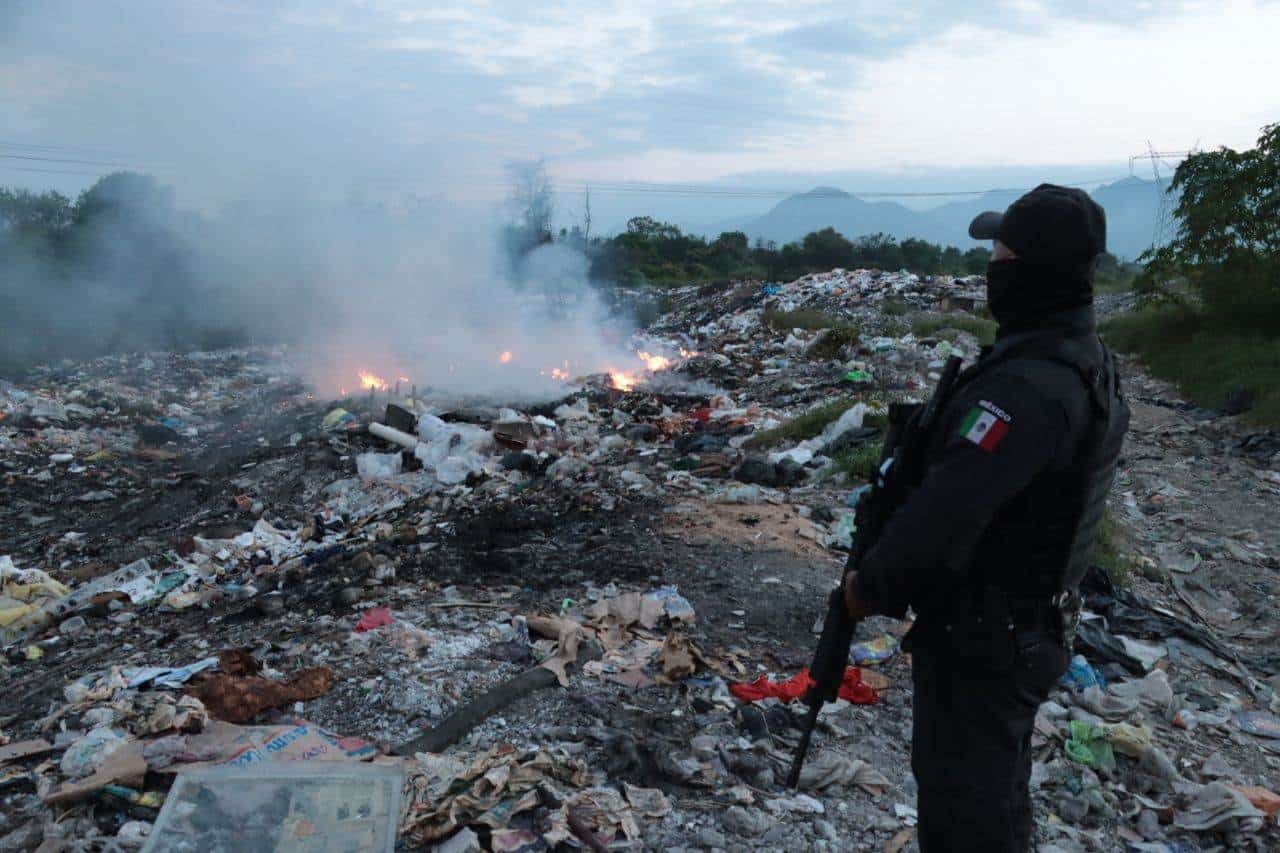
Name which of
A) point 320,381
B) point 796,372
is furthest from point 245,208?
point 796,372

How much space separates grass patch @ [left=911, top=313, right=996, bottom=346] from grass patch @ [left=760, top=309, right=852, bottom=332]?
1.62 meters

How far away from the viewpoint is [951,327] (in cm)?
1410

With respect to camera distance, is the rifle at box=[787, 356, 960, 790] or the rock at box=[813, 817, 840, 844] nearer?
the rifle at box=[787, 356, 960, 790]

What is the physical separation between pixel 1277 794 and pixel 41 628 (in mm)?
5849

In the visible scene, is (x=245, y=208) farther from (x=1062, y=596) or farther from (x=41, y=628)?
(x=1062, y=596)

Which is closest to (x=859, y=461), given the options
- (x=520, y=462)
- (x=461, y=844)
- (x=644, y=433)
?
(x=644, y=433)

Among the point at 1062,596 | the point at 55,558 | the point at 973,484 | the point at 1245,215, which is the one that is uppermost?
the point at 1245,215

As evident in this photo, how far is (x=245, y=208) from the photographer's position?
50.9 feet

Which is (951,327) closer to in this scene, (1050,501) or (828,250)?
(1050,501)

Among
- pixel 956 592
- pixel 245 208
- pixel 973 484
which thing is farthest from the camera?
pixel 245 208

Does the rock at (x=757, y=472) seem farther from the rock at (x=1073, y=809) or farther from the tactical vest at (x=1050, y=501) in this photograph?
the tactical vest at (x=1050, y=501)

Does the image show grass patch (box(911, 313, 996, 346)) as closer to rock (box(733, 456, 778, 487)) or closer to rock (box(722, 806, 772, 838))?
rock (box(733, 456, 778, 487))

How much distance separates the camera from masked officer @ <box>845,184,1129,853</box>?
1467 millimetres

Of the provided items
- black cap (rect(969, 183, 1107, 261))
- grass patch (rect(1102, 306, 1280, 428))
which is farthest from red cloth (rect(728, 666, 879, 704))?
grass patch (rect(1102, 306, 1280, 428))
